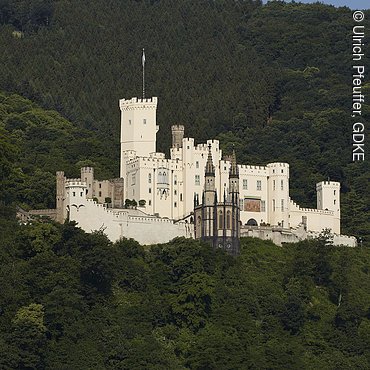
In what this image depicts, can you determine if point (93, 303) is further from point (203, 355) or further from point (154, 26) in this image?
point (154, 26)

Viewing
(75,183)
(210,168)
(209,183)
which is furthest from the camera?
(210,168)

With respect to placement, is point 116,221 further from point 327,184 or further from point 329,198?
point 327,184

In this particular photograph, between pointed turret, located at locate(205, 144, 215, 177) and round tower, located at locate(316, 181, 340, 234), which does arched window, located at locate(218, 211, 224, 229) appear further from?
round tower, located at locate(316, 181, 340, 234)

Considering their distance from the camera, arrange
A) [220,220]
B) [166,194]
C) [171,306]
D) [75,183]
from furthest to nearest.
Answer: [166,194] → [220,220] → [75,183] → [171,306]

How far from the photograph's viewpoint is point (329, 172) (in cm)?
12400

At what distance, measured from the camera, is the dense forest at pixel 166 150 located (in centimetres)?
9138

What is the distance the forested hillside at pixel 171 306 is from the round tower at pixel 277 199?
2836 mm

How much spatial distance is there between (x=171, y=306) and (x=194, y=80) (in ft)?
199

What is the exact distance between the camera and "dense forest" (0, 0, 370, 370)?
91375 mm

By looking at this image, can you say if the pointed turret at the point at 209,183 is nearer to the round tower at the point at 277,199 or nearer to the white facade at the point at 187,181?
the white facade at the point at 187,181

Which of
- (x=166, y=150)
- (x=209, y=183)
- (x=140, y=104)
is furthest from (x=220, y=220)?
(x=166, y=150)

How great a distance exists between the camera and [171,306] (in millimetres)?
94625

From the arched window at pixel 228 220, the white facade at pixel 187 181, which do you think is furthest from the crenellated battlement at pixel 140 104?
the arched window at pixel 228 220

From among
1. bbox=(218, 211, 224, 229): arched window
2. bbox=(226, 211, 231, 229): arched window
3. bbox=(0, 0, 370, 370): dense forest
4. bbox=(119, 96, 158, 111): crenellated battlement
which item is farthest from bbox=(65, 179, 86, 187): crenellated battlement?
bbox=(119, 96, 158, 111): crenellated battlement
